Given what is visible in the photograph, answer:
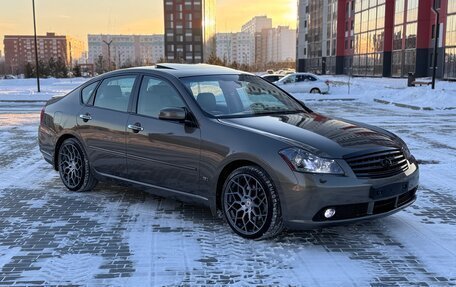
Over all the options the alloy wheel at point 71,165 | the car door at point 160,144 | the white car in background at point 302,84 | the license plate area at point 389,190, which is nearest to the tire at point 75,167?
the alloy wheel at point 71,165

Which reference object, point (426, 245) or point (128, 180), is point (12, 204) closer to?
point (128, 180)

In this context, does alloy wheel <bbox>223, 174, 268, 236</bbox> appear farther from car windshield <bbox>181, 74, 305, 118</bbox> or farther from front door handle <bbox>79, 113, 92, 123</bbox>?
front door handle <bbox>79, 113, 92, 123</bbox>

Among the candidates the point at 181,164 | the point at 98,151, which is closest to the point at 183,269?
the point at 181,164

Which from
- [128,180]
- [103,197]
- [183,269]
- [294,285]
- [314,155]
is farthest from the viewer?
[103,197]

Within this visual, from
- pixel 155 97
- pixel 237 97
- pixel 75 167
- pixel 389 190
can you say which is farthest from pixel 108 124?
pixel 389 190

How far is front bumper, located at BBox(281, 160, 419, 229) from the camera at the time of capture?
4160mm

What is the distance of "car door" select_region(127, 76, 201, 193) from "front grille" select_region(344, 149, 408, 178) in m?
1.56

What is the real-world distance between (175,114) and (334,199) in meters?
1.84

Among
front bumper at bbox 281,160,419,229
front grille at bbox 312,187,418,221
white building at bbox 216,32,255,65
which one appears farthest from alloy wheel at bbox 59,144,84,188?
white building at bbox 216,32,255,65

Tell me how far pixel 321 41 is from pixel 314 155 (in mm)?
86427

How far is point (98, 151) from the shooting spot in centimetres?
597

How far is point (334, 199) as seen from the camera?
4.17 metres

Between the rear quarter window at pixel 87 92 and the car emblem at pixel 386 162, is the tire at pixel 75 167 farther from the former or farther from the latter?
the car emblem at pixel 386 162

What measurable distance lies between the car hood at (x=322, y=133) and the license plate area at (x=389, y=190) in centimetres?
36
